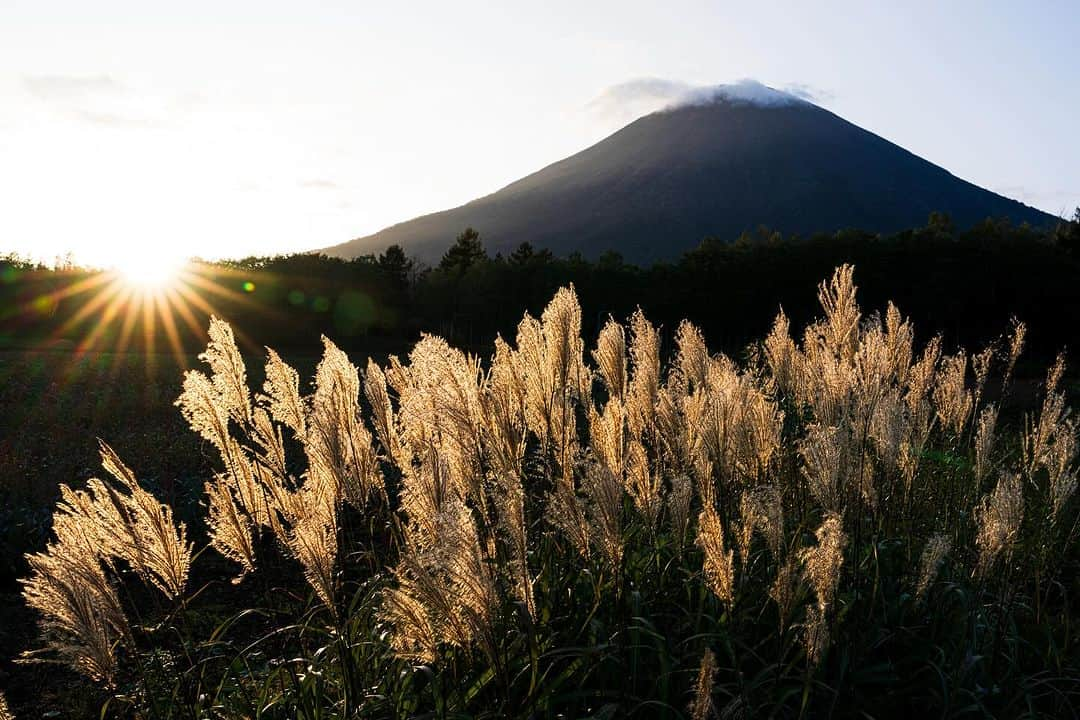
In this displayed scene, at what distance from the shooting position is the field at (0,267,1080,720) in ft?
9.25

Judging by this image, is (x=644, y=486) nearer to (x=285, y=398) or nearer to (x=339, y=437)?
(x=339, y=437)

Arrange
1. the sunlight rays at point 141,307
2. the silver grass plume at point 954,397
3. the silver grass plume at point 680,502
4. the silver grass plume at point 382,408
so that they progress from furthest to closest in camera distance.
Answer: the sunlight rays at point 141,307, the silver grass plume at point 954,397, the silver grass plume at point 382,408, the silver grass plume at point 680,502

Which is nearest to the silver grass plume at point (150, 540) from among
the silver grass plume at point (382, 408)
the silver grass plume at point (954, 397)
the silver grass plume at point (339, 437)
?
the silver grass plume at point (339, 437)

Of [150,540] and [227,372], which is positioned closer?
[150,540]

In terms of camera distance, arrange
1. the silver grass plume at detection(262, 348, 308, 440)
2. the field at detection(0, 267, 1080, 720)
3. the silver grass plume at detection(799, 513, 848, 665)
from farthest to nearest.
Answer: the silver grass plume at detection(262, 348, 308, 440) < the field at detection(0, 267, 1080, 720) < the silver grass plume at detection(799, 513, 848, 665)

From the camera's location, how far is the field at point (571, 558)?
2820 millimetres

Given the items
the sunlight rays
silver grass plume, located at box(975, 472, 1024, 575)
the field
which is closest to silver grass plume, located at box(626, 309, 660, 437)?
the field

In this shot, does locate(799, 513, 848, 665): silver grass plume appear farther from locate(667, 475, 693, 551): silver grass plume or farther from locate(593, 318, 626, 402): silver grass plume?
locate(593, 318, 626, 402): silver grass plume

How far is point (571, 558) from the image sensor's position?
172 inches

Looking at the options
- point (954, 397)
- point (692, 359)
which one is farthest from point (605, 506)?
point (954, 397)

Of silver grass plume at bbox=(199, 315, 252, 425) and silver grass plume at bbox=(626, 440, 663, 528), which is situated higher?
silver grass plume at bbox=(199, 315, 252, 425)

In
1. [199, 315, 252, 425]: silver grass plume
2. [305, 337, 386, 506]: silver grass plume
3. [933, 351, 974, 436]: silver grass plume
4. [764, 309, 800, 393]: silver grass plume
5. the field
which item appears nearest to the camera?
the field

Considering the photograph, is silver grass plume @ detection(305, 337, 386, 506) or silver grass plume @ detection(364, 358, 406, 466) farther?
silver grass plume @ detection(364, 358, 406, 466)

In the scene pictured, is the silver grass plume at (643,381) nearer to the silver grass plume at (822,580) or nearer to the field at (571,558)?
the field at (571,558)
